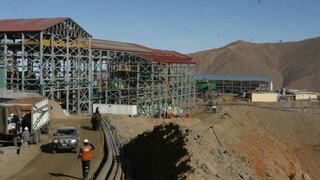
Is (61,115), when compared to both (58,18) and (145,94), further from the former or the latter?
(145,94)

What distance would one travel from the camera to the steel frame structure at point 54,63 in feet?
188

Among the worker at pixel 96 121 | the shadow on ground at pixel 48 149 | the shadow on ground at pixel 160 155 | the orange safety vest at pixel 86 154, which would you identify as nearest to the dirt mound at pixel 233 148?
the shadow on ground at pixel 160 155

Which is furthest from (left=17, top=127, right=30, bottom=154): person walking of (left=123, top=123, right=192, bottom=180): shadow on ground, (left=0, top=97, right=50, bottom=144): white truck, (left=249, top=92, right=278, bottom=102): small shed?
(left=249, top=92, right=278, bottom=102): small shed

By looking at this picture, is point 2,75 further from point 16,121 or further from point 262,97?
point 262,97

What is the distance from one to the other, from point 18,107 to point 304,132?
2083 inches

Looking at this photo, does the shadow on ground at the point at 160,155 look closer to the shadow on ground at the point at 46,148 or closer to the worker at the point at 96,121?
the shadow on ground at the point at 46,148

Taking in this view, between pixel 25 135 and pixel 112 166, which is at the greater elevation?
pixel 25 135

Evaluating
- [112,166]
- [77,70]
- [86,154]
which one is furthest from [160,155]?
[77,70]

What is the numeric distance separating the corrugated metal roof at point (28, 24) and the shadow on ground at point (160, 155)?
3077 cm

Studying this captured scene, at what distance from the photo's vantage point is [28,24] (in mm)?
58875

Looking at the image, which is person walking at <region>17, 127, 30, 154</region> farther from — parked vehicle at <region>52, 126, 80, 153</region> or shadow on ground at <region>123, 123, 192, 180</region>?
shadow on ground at <region>123, 123, 192, 180</region>

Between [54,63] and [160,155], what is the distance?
1571 inches

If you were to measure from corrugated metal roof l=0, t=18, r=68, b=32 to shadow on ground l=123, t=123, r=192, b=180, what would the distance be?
30765 millimetres

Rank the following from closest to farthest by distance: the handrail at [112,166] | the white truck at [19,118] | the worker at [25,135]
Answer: the handrail at [112,166] → the worker at [25,135] → the white truck at [19,118]
